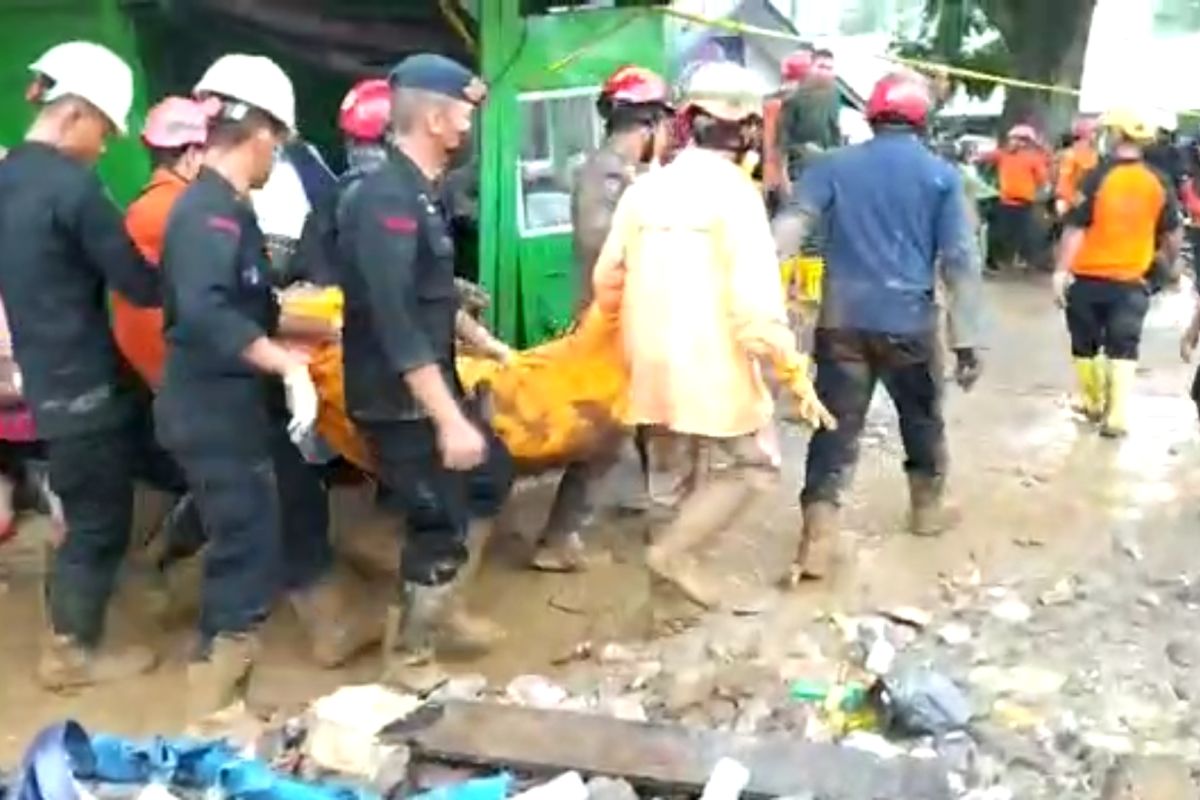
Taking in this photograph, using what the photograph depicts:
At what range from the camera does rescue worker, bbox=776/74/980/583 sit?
694 cm

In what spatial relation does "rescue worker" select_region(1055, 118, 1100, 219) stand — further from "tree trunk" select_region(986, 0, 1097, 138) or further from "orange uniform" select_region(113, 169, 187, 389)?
"orange uniform" select_region(113, 169, 187, 389)

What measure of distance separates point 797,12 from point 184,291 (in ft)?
76.6

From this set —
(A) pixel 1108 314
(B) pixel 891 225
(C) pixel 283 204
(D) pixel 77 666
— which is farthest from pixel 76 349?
(A) pixel 1108 314

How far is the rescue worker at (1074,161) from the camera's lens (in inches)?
632

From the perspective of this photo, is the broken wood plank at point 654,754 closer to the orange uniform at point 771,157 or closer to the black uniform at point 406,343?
the black uniform at point 406,343

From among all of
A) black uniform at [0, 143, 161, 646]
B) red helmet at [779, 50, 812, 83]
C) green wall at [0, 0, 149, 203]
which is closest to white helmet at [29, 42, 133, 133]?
black uniform at [0, 143, 161, 646]

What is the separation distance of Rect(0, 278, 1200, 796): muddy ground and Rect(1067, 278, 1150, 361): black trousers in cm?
51

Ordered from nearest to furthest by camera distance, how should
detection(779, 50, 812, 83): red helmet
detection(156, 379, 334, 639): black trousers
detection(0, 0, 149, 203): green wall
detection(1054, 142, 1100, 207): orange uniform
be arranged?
detection(156, 379, 334, 639): black trousers → detection(0, 0, 149, 203): green wall → detection(779, 50, 812, 83): red helmet → detection(1054, 142, 1100, 207): orange uniform

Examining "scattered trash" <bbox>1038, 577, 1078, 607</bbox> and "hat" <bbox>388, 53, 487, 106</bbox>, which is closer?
"hat" <bbox>388, 53, 487, 106</bbox>

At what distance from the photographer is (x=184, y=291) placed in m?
5.18


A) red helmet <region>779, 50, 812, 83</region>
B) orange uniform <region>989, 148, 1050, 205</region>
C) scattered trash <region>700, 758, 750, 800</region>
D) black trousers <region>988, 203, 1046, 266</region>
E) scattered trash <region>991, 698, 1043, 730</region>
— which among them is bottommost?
black trousers <region>988, 203, 1046, 266</region>

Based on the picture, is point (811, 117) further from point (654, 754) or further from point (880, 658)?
point (654, 754)

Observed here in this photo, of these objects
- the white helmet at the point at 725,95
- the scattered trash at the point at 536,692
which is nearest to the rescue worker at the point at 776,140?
the white helmet at the point at 725,95

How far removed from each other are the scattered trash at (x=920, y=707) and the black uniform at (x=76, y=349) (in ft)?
8.30
